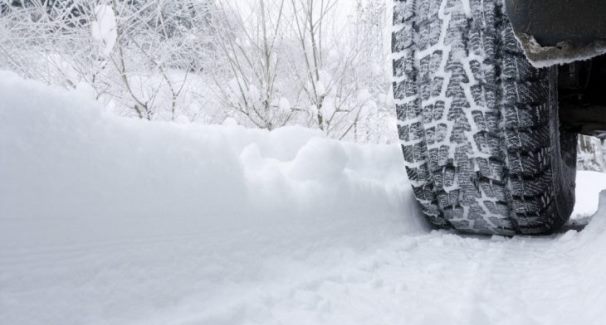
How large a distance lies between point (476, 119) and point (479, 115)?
12mm

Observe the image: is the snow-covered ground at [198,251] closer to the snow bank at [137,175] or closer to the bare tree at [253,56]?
the snow bank at [137,175]

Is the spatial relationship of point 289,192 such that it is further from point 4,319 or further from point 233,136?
point 4,319


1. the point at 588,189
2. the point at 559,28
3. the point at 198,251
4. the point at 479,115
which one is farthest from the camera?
the point at 588,189

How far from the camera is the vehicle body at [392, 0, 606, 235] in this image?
1.03 metres

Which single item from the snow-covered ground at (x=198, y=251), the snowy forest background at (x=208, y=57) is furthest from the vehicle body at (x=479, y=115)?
the snowy forest background at (x=208, y=57)

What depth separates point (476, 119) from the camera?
1080 millimetres

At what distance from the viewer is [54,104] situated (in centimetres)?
67

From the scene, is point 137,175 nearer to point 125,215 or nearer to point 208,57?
point 125,215

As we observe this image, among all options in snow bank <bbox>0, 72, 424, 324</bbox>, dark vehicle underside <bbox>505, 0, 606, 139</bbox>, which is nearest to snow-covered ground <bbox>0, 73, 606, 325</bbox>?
snow bank <bbox>0, 72, 424, 324</bbox>

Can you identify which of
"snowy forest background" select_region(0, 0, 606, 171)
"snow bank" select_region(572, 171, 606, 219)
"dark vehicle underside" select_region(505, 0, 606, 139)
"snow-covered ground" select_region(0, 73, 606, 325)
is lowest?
"snow bank" select_region(572, 171, 606, 219)

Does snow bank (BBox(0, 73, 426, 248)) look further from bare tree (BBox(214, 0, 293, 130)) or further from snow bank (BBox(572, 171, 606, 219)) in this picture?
bare tree (BBox(214, 0, 293, 130))

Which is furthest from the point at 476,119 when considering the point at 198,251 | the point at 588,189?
the point at 588,189

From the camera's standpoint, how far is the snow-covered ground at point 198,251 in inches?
22.7

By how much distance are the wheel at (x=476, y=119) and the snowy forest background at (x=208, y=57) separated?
1.97 metres
